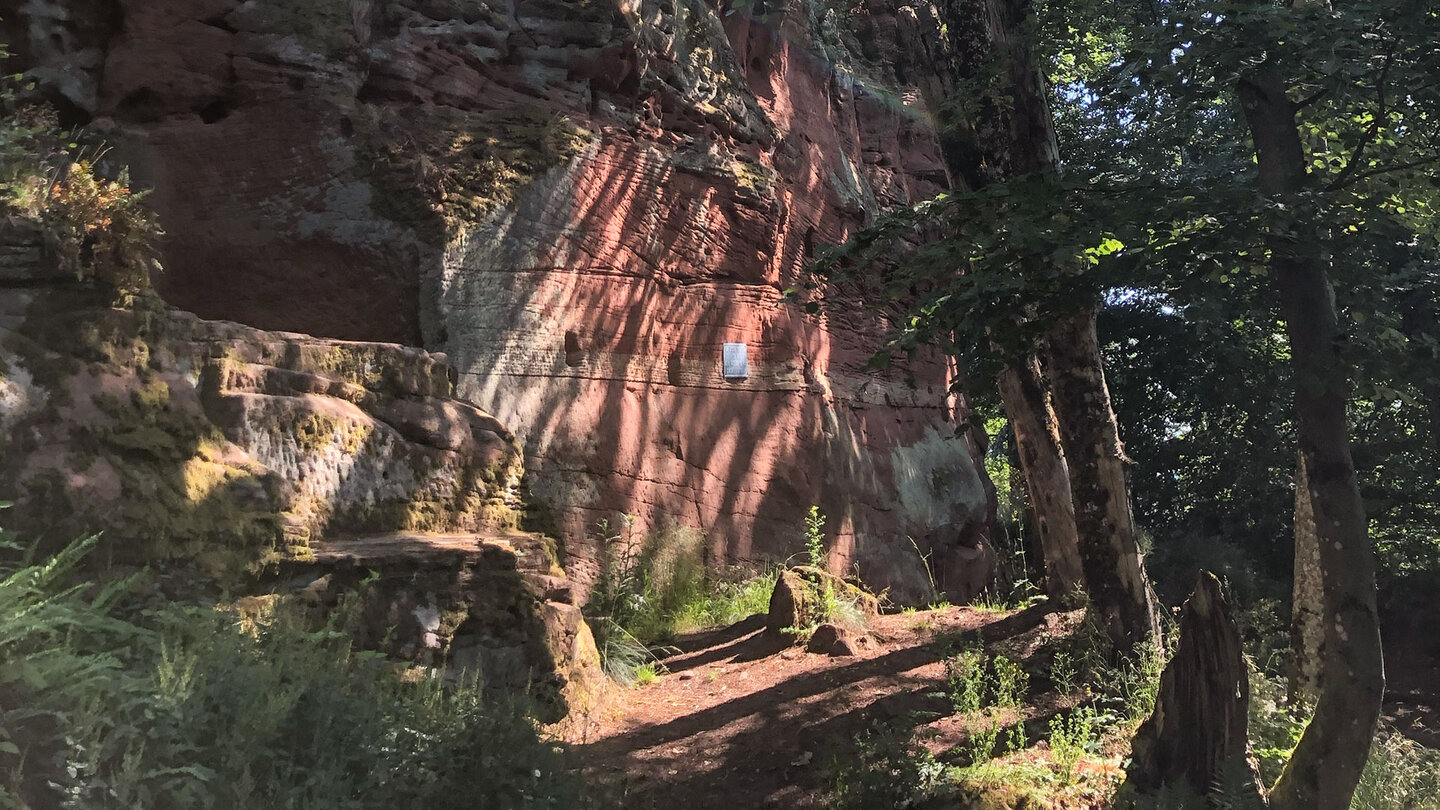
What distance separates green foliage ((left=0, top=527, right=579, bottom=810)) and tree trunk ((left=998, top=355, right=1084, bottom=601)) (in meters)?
4.56

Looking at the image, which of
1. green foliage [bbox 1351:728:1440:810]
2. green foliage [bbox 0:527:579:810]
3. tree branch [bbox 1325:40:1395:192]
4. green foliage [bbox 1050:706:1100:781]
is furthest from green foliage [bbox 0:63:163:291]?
green foliage [bbox 1351:728:1440:810]

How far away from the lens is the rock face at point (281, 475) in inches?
160

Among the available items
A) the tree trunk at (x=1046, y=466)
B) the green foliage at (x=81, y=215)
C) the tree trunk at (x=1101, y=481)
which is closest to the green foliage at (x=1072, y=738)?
the tree trunk at (x=1101, y=481)

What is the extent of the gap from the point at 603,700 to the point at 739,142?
24.7ft

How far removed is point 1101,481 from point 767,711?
261 centimetres

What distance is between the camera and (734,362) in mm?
10906

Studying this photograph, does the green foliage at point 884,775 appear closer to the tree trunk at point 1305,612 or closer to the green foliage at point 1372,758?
the green foliage at point 1372,758

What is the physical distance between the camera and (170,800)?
2758 millimetres

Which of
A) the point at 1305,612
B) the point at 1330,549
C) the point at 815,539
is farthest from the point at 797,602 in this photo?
the point at 1330,549

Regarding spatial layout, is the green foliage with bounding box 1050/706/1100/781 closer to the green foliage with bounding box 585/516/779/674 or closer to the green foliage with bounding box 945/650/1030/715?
the green foliage with bounding box 945/650/1030/715

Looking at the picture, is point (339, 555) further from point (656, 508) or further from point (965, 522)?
point (965, 522)

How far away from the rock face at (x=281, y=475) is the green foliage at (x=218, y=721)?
0.46 metres

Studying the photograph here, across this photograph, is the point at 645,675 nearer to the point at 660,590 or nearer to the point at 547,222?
the point at 660,590

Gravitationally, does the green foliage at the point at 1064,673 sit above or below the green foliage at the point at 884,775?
above
